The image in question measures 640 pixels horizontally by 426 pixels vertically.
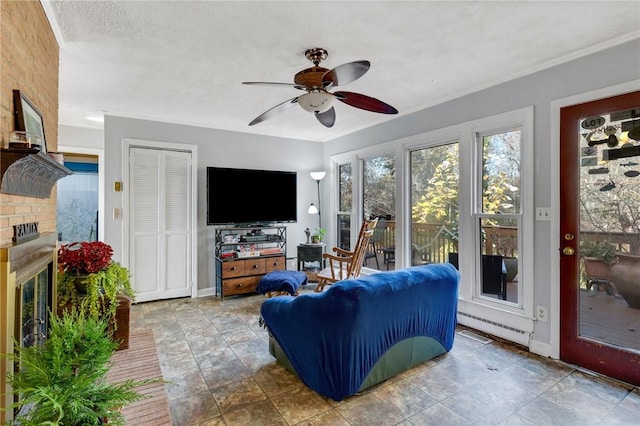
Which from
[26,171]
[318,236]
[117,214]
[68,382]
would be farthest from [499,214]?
[117,214]

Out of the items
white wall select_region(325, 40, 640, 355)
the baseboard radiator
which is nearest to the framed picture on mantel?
white wall select_region(325, 40, 640, 355)

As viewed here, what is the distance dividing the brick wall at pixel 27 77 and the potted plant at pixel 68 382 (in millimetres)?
502

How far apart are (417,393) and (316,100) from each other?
2073 millimetres

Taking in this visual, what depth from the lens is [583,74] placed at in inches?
95.6

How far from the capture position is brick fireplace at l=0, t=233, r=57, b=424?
124 cm

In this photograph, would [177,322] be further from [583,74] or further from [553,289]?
[583,74]

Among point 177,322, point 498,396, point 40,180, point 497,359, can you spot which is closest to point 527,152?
point 497,359

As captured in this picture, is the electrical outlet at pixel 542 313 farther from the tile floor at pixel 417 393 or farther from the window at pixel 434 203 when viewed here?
the window at pixel 434 203

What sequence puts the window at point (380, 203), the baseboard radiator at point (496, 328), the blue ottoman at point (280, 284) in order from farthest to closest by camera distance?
the window at point (380, 203) < the blue ottoman at point (280, 284) < the baseboard radiator at point (496, 328)

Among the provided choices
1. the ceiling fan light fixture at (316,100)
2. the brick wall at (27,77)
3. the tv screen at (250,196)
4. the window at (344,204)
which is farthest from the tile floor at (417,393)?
the window at (344,204)

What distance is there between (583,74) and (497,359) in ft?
7.49

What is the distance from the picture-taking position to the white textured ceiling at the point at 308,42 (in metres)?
1.90

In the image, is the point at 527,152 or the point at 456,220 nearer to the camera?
the point at 527,152

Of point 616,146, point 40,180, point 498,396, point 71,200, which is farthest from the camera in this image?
point 71,200
